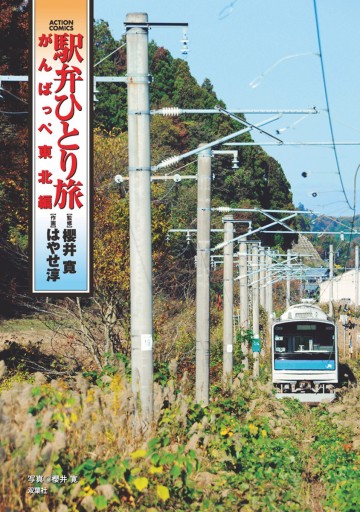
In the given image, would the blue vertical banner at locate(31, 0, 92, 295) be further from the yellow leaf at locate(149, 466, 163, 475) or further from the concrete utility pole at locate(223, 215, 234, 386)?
the concrete utility pole at locate(223, 215, 234, 386)

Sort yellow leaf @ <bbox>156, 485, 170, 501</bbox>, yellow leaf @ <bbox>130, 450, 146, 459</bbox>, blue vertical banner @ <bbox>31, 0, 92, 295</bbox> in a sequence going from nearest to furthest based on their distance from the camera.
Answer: yellow leaf @ <bbox>156, 485, 170, 501</bbox>, yellow leaf @ <bbox>130, 450, 146, 459</bbox>, blue vertical banner @ <bbox>31, 0, 92, 295</bbox>

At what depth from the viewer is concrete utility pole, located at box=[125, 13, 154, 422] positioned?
558 inches

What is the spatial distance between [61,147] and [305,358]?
2349 centimetres

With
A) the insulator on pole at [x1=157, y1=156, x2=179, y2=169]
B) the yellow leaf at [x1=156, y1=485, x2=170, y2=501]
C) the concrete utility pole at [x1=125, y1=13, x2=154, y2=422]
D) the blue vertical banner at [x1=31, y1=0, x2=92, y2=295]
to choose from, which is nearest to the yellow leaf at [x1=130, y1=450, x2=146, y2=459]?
the yellow leaf at [x1=156, y1=485, x2=170, y2=501]

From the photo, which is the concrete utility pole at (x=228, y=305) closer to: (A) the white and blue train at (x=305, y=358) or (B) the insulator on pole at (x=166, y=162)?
(A) the white and blue train at (x=305, y=358)

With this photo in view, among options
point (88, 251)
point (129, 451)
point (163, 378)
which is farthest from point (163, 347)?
point (129, 451)

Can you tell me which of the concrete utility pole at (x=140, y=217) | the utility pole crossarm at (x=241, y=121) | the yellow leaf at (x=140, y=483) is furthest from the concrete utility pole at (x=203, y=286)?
the yellow leaf at (x=140, y=483)

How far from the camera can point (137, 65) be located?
14227mm

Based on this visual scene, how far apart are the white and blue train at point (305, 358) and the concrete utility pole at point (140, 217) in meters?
22.5

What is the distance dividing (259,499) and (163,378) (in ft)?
12.2

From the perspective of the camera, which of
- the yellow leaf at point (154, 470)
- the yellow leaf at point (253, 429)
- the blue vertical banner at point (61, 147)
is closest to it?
the yellow leaf at point (154, 470)

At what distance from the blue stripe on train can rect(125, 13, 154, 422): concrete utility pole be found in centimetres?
2282

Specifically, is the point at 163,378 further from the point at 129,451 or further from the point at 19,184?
the point at 19,184

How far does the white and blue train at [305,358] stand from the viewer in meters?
36.4
